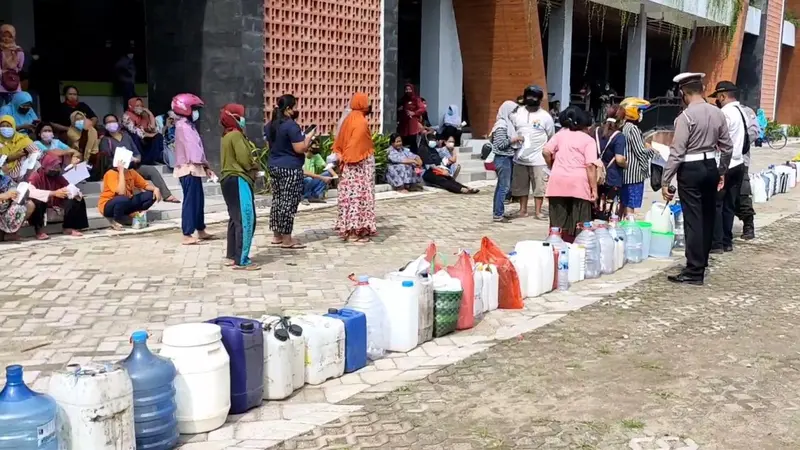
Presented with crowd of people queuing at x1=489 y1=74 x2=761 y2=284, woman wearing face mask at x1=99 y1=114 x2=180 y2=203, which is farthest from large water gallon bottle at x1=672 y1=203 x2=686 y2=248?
woman wearing face mask at x1=99 y1=114 x2=180 y2=203

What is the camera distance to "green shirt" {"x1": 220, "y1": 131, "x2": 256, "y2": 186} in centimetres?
668

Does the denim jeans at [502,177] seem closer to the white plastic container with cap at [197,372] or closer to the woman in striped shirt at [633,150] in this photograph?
the woman in striped shirt at [633,150]

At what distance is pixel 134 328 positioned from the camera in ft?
17.0

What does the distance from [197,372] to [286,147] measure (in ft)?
14.4

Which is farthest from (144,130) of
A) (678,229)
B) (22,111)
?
(678,229)

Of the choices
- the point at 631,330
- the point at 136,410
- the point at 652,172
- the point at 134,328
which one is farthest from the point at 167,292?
the point at 652,172

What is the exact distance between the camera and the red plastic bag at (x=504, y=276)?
230 inches

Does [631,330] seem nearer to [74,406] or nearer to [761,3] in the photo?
[74,406]

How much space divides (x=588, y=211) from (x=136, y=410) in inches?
192

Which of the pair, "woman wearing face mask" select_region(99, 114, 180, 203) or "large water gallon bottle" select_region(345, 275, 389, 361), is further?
"woman wearing face mask" select_region(99, 114, 180, 203)

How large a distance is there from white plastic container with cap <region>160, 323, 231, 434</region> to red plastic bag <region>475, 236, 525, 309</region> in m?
2.69

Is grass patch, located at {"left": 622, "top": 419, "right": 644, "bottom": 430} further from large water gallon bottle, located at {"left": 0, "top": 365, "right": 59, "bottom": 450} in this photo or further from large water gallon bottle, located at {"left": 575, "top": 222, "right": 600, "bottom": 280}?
large water gallon bottle, located at {"left": 575, "top": 222, "right": 600, "bottom": 280}

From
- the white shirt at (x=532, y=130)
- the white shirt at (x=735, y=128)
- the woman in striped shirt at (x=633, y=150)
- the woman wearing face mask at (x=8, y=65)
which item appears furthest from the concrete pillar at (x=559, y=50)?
the woman wearing face mask at (x=8, y=65)

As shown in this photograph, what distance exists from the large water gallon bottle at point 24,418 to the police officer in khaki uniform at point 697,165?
17.5 ft
